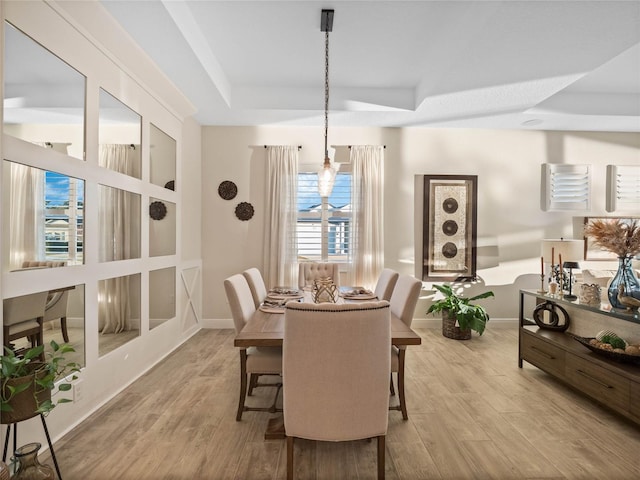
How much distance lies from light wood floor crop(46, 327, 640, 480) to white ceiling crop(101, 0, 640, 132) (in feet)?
9.41

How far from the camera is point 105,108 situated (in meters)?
2.80

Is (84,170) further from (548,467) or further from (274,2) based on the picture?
(548,467)

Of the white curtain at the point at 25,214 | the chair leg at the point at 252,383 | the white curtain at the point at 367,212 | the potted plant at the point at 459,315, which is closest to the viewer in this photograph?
the white curtain at the point at 25,214

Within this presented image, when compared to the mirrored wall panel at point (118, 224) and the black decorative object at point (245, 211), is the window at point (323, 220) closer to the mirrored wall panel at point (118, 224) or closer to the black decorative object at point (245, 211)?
the black decorative object at point (245, 211)

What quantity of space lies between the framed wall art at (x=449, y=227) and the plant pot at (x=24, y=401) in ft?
14.7

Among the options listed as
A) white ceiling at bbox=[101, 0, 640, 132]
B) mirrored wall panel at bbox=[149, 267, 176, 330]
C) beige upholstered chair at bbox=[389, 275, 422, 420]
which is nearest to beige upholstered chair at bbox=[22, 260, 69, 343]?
mirrored wall panel at bbox=[149, 267, 176, 330]

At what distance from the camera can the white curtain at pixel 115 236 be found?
2.80 m

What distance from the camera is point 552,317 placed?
3.44 metres

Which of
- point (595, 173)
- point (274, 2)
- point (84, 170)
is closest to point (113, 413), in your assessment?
point (84, 170)

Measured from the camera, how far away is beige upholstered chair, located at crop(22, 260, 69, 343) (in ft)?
7.03

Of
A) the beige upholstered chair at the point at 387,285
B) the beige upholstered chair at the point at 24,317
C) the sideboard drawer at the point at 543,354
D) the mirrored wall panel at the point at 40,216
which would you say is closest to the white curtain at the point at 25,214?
the mirrored wall panel at the point at 40,216

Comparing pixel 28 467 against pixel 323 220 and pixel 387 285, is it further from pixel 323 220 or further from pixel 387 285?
pixel 323 220

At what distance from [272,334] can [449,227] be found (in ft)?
12.2

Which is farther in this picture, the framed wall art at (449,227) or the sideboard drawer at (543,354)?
the framed wall art at (449,227)
